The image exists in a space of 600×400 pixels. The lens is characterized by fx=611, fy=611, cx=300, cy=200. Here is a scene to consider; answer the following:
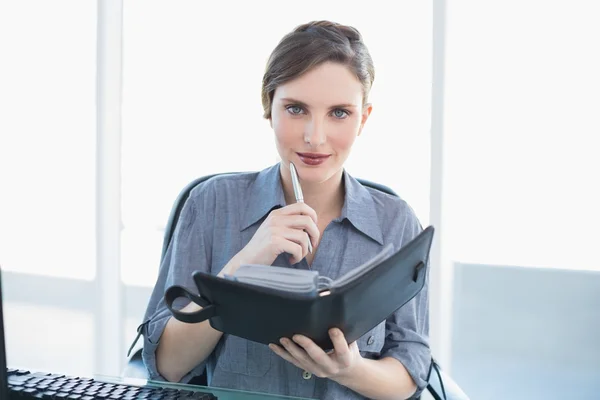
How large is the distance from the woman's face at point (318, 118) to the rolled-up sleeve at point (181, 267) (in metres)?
0.24

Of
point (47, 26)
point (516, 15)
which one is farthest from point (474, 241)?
point (47, 26)

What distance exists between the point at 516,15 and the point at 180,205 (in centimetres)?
169

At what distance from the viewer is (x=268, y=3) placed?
2707 mm

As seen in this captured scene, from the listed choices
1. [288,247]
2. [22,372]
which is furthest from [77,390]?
[288,247]

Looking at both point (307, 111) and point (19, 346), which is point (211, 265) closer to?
point (307, 111)

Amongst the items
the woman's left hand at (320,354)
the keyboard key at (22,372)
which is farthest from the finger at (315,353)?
the keyboard key at (22,372)

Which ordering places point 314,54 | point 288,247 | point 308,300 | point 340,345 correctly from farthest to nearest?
point 314,54
point 288,247
point 340,345
point 308,300

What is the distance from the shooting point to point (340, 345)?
0.87 metres

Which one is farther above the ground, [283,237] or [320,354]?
[283,237]

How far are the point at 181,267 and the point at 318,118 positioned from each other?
41cm

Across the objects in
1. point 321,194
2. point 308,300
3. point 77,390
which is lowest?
point 77,390

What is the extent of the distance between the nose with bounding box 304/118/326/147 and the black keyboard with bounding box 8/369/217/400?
526 mm

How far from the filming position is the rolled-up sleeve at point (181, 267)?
1.18 meters

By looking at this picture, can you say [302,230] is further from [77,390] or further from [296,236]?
[77,390]
